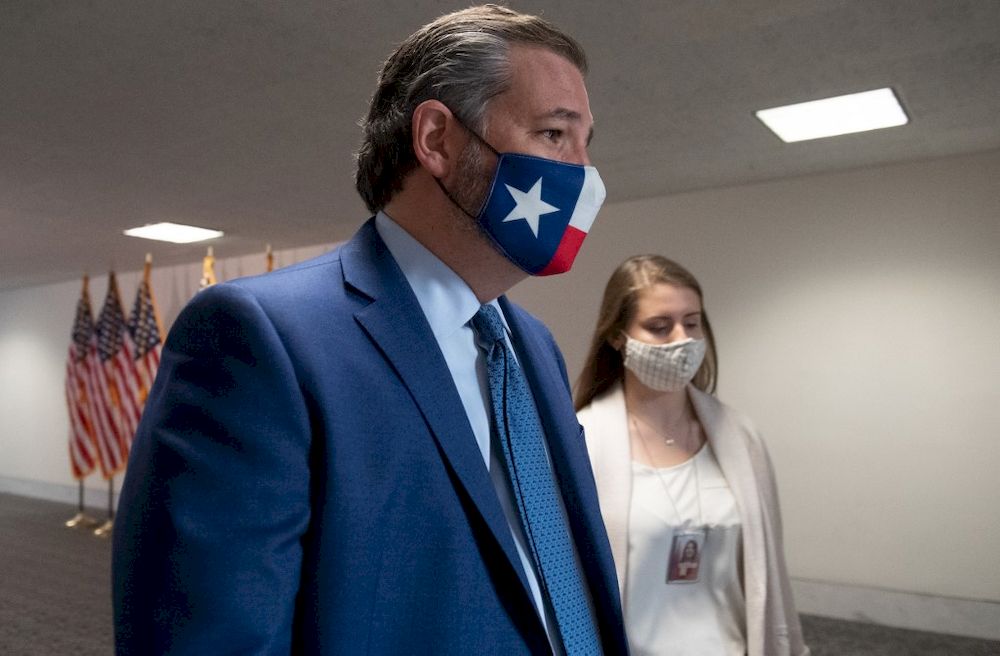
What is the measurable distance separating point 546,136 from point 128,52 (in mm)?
2106

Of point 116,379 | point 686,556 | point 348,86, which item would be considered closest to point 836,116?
point 348,86

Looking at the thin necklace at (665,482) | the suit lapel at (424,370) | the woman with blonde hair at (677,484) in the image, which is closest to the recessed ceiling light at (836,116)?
the woman with blonde hair at (677,484)

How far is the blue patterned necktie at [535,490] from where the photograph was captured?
958mm

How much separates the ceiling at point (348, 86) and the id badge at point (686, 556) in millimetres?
1498

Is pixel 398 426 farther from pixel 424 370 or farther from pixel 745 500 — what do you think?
pixel 745 500

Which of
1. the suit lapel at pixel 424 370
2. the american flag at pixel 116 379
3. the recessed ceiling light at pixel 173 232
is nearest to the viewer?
the suit lapel at pixel 424 370

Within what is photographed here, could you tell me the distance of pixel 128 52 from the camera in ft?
8.46

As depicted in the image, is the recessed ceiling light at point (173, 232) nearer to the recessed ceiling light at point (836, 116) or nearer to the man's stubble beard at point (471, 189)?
the recessed ceiling light at point (836, 116)

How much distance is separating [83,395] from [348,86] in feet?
→ 22.2

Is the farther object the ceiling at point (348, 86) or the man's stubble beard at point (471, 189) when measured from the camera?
the ceiling at point (348, 86)

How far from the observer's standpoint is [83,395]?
27.1 ft

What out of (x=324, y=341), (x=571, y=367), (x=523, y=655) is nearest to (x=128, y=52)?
(x=324, y=341)

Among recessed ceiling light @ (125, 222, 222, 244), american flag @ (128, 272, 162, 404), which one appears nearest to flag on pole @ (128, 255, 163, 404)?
american flag @ (128, 272, 162, 404)

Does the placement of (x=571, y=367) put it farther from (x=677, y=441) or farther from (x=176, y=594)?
(x=176, y=594)
